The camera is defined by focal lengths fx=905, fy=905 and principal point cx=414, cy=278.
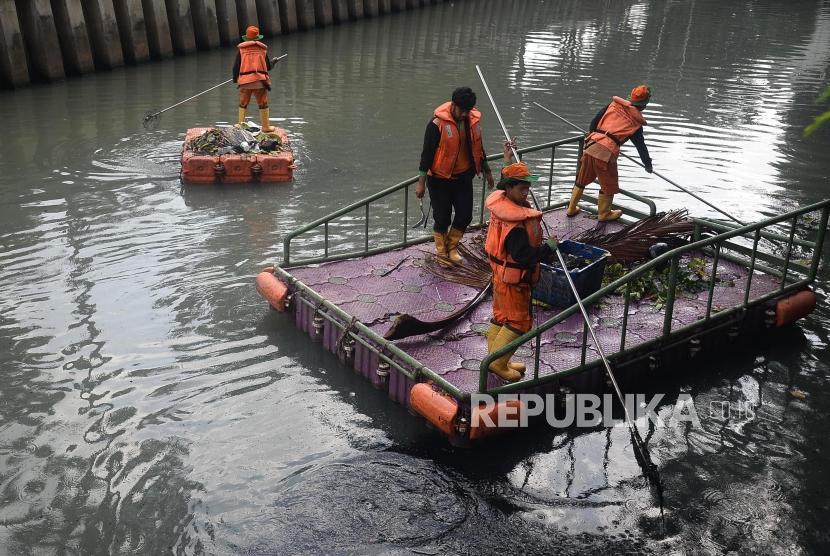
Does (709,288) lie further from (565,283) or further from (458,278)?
(458,278)

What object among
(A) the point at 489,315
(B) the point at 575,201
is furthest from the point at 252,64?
(A) the point at 489,315

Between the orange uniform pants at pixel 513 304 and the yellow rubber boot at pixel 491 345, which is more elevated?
the orange uniform pants at pixel 513 304

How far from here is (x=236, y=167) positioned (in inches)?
Result: 547

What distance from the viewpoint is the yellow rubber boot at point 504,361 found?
7.50 m

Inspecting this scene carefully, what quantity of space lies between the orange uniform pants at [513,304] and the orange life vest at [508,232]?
8 cm

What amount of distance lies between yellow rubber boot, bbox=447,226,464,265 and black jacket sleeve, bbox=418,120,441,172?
0.83 meters

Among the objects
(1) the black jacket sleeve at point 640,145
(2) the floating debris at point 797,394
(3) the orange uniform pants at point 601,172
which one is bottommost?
(2) the floating debris at point 797,394

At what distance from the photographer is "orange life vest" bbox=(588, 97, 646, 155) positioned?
1059cm

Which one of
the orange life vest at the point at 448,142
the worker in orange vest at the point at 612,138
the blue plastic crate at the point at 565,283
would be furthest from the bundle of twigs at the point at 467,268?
the worker in orange vest at the point at 612,138

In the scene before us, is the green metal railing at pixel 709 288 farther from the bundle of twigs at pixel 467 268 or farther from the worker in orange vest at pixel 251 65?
the worker in orange vest at pixel 251 65

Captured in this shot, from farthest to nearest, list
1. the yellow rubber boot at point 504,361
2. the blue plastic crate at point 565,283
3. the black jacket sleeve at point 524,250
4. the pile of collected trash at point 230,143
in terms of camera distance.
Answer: the pile of collected trash at point 230,143 < the blue plastic crate at point 565,283 < the yellow rubber boot at point 504,361 < the black jacket sleeve at point 524,250

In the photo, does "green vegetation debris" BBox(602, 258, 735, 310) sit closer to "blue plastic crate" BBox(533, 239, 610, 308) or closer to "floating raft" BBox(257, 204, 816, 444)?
"floating raft" BBox(257, 204, 816, 444)

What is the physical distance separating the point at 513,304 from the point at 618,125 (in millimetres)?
4111

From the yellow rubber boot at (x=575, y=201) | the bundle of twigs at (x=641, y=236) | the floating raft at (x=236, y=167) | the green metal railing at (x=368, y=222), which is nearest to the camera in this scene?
the green metal railing at (x=368, y=222)
